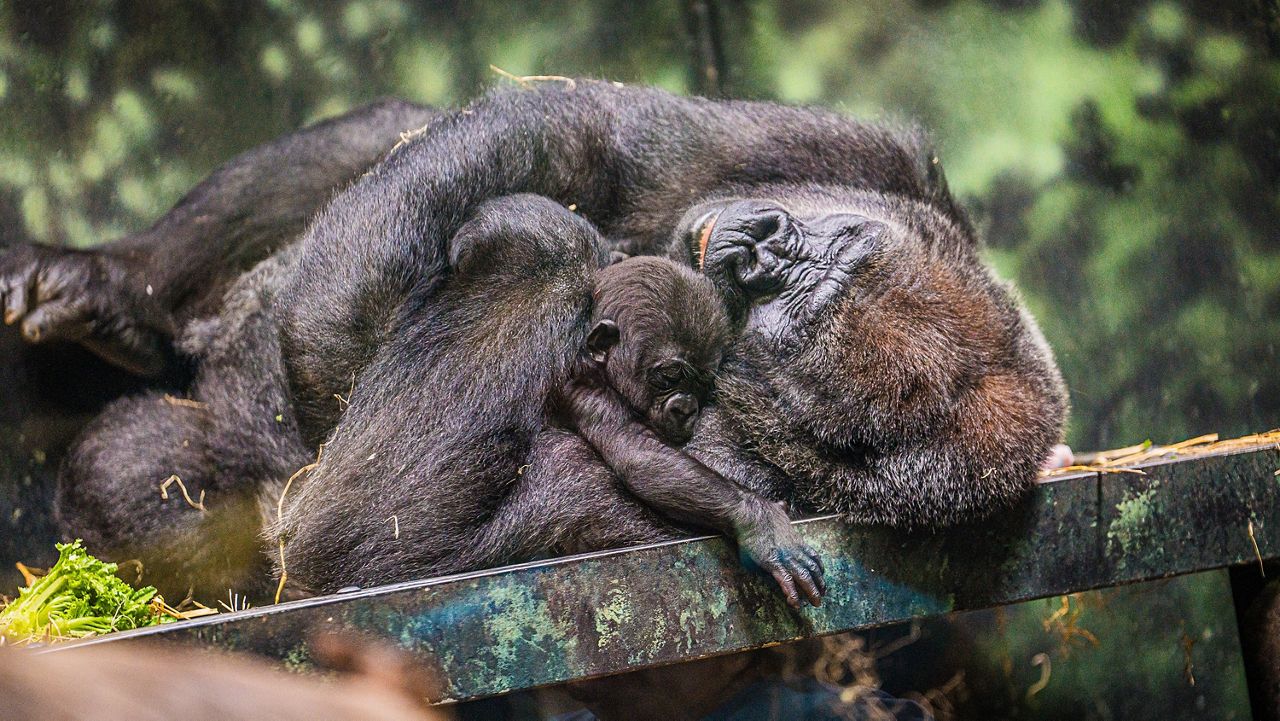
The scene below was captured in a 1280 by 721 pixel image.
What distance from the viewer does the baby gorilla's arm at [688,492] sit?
2.01 metres

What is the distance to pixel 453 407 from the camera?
7.52 ft

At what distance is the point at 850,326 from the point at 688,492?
0.59 metres

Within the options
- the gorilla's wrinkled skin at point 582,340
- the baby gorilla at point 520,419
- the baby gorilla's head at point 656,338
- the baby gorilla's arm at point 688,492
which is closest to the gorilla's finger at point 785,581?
the baby gorilla's arm at point 688,492

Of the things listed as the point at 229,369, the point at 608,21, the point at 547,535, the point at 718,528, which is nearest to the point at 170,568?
the point at 229,369

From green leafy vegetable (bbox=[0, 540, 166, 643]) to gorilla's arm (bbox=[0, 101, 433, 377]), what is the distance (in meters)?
0.88

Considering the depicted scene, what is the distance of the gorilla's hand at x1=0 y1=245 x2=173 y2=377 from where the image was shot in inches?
110

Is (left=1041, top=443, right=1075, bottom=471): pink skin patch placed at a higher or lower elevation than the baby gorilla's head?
lower

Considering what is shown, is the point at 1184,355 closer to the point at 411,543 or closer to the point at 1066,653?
the point at 1066,653

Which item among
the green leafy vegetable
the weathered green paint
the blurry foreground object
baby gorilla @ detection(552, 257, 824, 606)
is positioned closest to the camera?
the blurry foreground object

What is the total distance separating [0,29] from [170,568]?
1.60m

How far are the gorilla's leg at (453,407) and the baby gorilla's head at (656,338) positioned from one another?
87 mm

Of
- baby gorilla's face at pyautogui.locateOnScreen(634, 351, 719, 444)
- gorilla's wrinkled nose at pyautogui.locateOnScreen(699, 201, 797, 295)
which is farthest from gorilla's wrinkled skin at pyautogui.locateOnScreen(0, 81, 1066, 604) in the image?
baby gorilla's face at pyautogui.locateOnScreen(634, 351, 719, 444)

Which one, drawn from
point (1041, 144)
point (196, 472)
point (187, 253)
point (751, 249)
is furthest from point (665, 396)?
point (1041, 144)

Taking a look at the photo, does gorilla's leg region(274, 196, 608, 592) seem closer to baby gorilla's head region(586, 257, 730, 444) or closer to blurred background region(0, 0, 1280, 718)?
baby gorilla's head region(586, 257, 730, 444)
